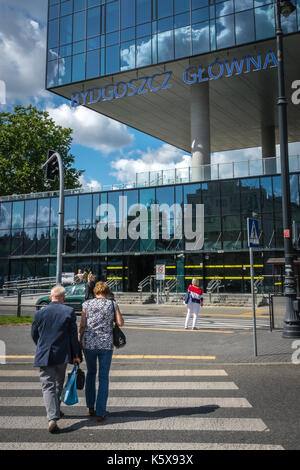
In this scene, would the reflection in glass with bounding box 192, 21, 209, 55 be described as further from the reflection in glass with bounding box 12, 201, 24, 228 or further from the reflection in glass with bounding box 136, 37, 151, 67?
the reflection in glass with bounding box 12, 201, 24, 228

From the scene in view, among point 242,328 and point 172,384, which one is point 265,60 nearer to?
point 242,328

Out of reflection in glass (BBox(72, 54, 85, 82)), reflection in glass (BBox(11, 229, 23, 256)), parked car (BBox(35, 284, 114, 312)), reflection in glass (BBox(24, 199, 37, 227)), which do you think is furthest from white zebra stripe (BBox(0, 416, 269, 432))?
reflection in glass (BBox(11, 229, 23, 256))

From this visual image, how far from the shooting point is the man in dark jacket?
5.17 meters

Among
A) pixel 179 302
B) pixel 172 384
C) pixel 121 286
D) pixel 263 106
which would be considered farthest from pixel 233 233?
pixel 172 384

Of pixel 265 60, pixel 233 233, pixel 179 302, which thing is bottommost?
pixel 179 302

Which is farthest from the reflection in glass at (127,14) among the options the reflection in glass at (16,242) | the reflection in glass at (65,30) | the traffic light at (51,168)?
the reflection in glass at (16,242)

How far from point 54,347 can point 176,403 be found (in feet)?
6.67

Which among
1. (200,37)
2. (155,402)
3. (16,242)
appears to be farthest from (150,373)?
(16,242)

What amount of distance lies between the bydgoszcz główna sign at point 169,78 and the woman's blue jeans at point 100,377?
27.0 m

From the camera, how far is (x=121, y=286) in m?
→ 34.7

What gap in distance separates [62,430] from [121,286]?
2975cm

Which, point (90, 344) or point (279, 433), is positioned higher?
point (90, 344)

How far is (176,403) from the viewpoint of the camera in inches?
240

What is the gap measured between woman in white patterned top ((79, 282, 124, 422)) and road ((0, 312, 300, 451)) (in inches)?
10.9
